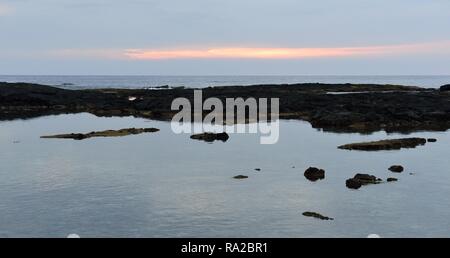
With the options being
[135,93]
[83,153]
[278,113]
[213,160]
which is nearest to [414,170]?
[213,160]

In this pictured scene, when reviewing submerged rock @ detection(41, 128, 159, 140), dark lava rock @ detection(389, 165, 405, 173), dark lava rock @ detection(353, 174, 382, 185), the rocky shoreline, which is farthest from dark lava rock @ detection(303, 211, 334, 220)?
the rocky shoreline

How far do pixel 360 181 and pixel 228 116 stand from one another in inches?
1983

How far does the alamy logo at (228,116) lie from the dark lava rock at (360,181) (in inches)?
769

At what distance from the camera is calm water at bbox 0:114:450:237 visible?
23.8 metres

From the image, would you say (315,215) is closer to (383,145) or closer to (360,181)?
(360,181)

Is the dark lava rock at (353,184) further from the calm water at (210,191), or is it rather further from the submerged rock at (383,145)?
the submerged rock at (383,145)

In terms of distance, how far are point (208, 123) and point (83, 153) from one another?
2883 cm

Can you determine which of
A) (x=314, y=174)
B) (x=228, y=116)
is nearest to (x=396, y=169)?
(x=314, y=174)

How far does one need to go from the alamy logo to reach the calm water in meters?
10.9

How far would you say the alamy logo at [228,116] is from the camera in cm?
6325

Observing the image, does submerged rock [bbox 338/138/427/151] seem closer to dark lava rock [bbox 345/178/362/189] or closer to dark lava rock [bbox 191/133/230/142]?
dark lava rock [bbox 191/133/230/142]
